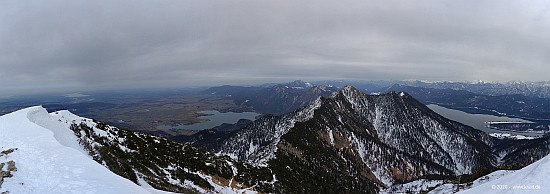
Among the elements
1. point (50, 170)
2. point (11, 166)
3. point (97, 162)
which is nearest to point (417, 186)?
point (97, 162)

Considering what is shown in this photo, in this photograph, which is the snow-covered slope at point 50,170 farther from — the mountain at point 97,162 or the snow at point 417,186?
the snow at point 417,186

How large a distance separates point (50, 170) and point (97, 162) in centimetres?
1037

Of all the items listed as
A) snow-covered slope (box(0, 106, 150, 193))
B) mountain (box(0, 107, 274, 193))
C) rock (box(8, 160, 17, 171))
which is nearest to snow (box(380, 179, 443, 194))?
mountain (box(0, 107, 274, 193))

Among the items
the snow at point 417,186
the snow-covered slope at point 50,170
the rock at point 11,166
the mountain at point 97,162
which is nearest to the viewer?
the snow-covered slope at point 50,170

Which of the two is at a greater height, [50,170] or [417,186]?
[50,170]

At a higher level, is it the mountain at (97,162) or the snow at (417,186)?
the mountain at (97,162)

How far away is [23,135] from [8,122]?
10.6 m

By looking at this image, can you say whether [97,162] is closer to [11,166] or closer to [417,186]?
[11,166]

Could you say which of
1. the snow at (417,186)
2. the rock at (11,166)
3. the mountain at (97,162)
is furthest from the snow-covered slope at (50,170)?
the snow at (417,186)

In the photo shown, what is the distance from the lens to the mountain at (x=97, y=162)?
20531 millimetres

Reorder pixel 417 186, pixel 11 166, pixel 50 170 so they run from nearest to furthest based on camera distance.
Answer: pixel 50 170
pixel 11 166
pixel 417 186

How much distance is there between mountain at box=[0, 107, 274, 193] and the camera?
20531mm

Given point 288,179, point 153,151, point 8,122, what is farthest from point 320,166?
point 8,122

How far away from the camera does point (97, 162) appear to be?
32062mm
